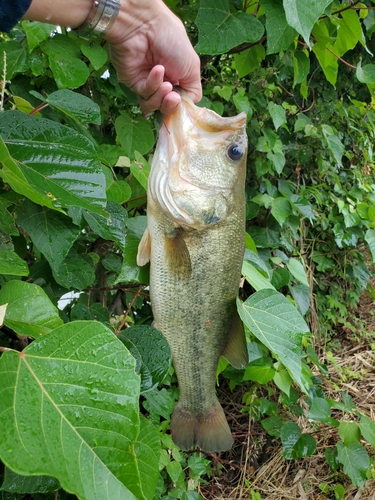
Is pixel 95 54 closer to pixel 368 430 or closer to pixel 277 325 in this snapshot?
pixel 277 325

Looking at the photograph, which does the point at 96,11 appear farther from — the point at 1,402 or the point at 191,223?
the point at 1,402

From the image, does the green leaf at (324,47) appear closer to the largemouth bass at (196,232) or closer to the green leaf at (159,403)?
the largemouth bass at (196,232)

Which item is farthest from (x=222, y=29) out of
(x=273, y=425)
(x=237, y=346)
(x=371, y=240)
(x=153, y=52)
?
(x=371, y=240)

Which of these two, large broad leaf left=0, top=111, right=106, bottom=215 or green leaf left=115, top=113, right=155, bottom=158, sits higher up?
large broad leaf left=0, top=111, right=106, bottom=215

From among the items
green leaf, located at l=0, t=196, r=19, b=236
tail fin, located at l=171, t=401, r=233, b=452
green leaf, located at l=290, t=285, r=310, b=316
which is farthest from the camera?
green leaf, located at l=290, t=285, r=310, b=316

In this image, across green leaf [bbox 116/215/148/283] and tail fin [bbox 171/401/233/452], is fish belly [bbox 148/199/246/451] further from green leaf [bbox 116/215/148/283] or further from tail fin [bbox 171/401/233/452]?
tail fin [bbox 171/401/233/452]

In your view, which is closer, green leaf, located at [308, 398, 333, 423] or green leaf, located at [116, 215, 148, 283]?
green leaf, located at [116, 215, 148, 283]

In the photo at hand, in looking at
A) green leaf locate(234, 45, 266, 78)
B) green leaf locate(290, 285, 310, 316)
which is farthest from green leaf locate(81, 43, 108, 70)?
green leaf locate(290, 285, 310, 316)
